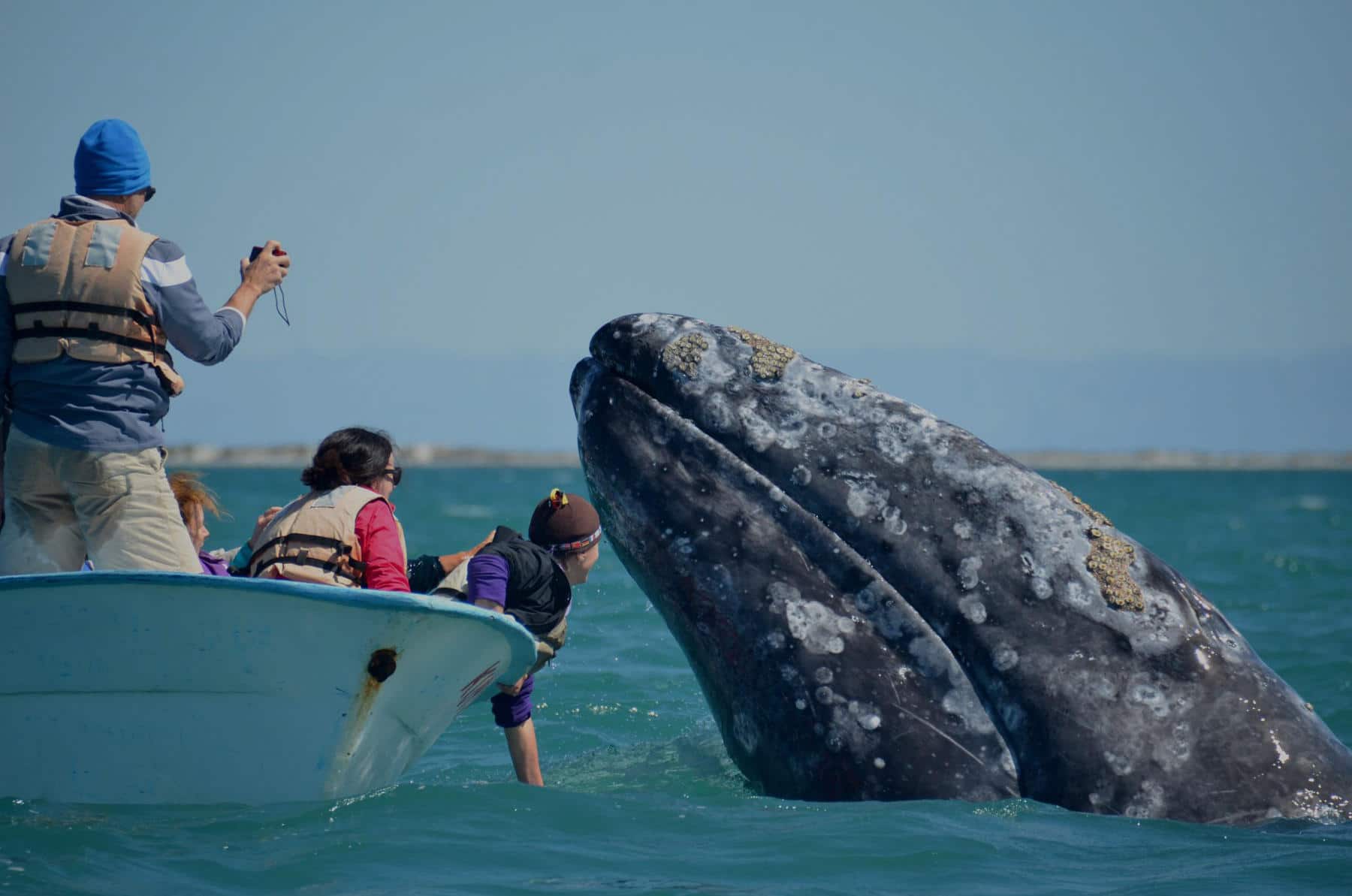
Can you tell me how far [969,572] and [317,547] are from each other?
7.29 feet

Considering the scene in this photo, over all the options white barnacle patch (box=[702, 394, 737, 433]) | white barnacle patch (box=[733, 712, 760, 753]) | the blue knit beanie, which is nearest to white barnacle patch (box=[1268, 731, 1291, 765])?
white barnacle patch (box=[733, 712, 760, 753])

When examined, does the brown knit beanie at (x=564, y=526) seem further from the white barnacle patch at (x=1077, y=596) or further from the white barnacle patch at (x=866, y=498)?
the white barnacle patch at (x=1077, y=596)

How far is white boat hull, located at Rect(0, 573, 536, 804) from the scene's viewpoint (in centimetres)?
457

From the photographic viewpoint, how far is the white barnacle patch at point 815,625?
197 inches

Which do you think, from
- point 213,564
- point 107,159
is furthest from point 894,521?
point 213,564

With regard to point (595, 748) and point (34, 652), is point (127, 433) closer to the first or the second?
point (34, 652)

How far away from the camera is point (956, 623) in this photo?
16.2ft

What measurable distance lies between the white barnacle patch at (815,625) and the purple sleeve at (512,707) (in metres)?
1.36

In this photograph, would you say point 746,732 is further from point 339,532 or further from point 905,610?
point 339,532

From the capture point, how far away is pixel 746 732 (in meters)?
5.26

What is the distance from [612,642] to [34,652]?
22.9ft

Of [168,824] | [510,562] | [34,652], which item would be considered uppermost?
[510,562]

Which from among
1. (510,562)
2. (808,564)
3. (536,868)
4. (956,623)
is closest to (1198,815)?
(956,623)

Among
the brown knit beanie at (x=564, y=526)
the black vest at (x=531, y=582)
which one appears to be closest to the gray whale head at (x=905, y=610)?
the black vest at (x=531, y=582)
